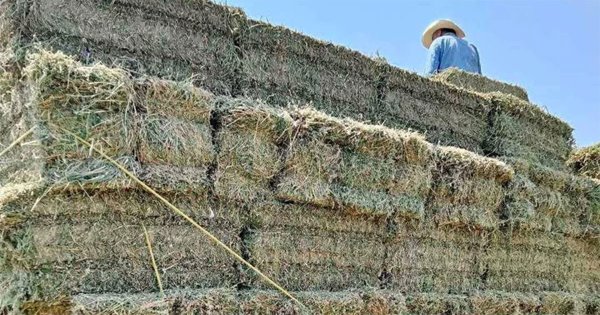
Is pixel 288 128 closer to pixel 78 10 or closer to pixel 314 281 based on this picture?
pixel 314 281

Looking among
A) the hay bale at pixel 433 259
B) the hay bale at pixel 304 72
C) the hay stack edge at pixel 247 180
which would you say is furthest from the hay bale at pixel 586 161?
the hay bale at pixel 304 72

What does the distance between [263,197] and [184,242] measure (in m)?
0.48

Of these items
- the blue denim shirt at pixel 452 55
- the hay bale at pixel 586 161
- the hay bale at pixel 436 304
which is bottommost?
the hay bale at pixel 436 304

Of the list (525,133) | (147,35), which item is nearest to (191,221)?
(147,35)

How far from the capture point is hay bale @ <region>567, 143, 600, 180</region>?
6.21 metres

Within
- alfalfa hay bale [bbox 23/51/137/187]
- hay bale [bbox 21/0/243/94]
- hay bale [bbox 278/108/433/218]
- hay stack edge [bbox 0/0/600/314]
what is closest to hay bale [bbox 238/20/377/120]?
hay stack edge [bbox 0/0/600/314]

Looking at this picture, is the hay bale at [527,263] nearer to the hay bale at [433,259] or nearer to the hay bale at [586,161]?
the hay bale at [433,259]

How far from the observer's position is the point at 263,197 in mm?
3355

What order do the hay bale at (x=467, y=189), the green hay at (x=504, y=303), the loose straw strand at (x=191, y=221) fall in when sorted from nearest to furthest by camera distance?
1. the loose straw strand at (x=191, y=221)
2. the hay bale at (x=467, y=189)
3. the green hay at (x=504, y=303)

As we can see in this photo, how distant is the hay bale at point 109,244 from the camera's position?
2.62 m

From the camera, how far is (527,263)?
4945 millimetres

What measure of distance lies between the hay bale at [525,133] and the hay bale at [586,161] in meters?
0.38

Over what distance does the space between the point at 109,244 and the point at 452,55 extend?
4.53 m

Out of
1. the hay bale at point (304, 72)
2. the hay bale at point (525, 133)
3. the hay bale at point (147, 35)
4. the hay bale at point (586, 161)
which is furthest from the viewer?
the hay bale at point (586, 161)
